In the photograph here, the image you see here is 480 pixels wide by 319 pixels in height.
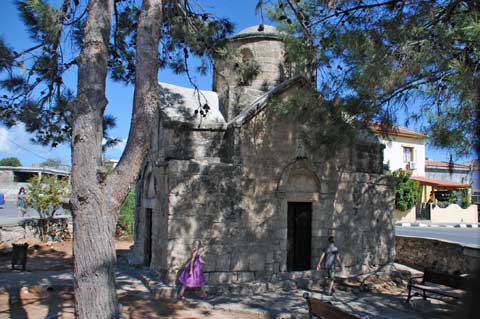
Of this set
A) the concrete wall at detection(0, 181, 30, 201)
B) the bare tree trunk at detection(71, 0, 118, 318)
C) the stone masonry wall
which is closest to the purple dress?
the stone masonry wall

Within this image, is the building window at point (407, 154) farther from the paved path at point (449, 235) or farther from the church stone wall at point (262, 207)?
the church stone wall at point (262, 207)

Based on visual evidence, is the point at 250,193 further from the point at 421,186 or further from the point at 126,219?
the point at 421,186

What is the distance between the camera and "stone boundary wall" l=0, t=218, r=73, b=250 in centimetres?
1238

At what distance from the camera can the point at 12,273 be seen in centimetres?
959

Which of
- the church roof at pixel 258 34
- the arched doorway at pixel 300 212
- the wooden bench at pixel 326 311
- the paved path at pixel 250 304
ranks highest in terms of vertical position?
the church roof at pixel 258 34

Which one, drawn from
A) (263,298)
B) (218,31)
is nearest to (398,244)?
(263,298)

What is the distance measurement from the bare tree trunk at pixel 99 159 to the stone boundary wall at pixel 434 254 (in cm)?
827

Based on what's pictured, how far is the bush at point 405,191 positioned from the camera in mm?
23156

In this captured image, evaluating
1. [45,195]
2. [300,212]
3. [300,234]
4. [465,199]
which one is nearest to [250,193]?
[300,212]

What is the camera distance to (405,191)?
2352cm

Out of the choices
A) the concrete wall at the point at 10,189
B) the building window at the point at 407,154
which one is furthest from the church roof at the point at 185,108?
the concrete wall at the point at 10,189

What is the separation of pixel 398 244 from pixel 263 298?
663 centimetres

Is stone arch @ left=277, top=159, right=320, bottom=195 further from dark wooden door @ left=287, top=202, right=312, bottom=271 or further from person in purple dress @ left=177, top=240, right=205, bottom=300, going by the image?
person in purple dress @ left=177, top=240, right=205, bottom=300

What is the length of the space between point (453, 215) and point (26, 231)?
25244 millimetres
